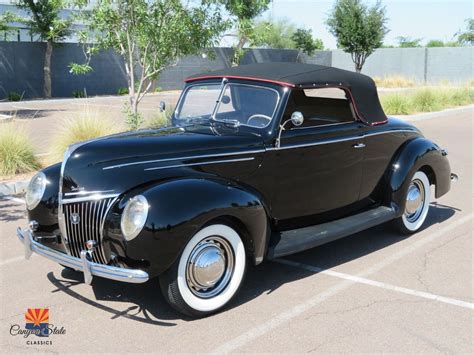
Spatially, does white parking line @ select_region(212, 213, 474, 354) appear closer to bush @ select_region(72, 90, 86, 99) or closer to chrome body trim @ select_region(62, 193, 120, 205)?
chrome body trim @ select_region(62, 193, 120, 205)

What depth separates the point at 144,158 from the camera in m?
4.05

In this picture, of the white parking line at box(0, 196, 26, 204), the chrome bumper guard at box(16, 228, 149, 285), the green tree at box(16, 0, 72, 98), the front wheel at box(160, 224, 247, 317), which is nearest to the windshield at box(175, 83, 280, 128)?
the front wheel at box(160, 224, 247, 317)

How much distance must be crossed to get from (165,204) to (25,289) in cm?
169

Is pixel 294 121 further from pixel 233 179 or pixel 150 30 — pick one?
pixel 150 30

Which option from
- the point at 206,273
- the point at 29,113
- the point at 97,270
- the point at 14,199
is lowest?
the point at 14,199

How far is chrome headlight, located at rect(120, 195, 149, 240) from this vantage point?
3.60m

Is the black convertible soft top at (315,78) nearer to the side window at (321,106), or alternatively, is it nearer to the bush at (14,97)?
the side window at (321,106)

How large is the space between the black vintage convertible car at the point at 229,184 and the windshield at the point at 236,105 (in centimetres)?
1

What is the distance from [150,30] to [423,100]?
41.6 ft

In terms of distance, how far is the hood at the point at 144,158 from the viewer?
12.8 ft

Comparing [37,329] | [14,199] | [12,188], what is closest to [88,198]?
[37,329]

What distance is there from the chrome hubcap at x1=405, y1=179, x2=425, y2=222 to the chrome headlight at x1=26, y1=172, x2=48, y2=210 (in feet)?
11.9

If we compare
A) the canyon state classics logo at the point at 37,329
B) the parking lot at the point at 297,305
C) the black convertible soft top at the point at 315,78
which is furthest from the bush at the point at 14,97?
the canyon state classics logo at the point at 37,329

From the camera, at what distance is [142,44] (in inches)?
365
